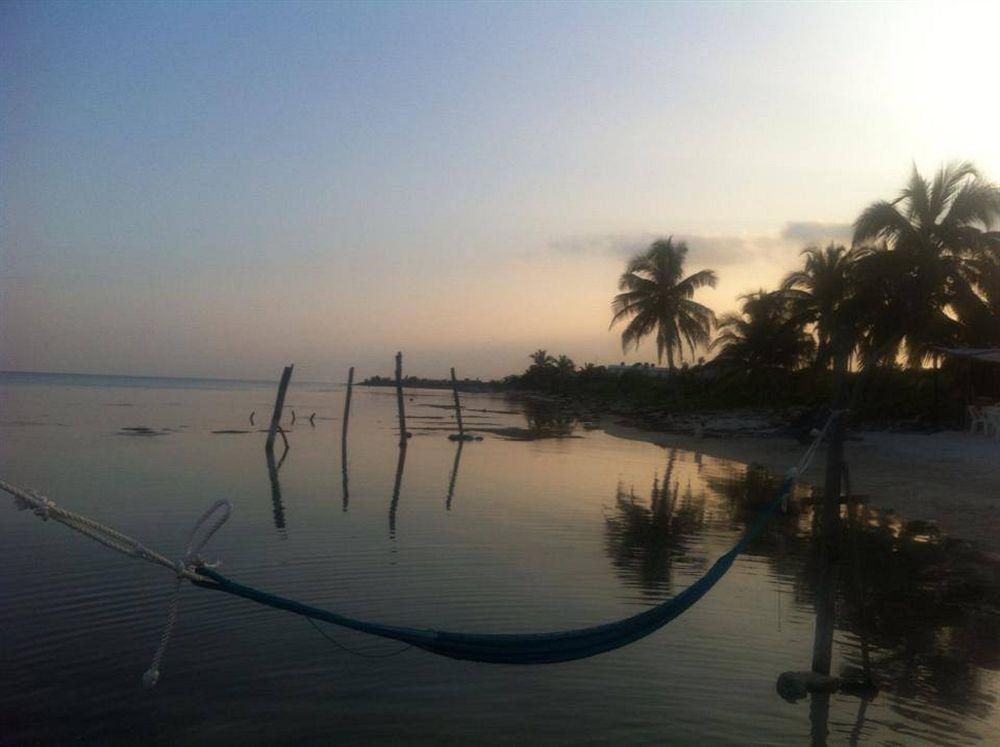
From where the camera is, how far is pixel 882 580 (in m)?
7.76

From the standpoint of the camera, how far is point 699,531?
10.4 metres

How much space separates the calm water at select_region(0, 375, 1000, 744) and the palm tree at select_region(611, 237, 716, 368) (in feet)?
72.5

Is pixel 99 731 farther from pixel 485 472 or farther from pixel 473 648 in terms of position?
pixel 485 472

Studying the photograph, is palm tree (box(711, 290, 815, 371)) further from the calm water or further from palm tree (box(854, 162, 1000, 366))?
the calm water

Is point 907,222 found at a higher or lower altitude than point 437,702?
higher

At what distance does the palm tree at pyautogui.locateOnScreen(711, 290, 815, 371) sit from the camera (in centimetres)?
2672

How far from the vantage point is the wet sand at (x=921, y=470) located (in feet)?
33.7

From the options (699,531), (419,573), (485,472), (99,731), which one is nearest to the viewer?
(99,731)

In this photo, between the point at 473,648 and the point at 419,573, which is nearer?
the point at 473,648

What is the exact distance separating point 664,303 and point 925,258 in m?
15.5

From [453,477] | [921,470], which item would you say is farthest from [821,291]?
[453,477]

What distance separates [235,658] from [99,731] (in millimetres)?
1147

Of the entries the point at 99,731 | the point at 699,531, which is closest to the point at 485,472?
the point at 699,531

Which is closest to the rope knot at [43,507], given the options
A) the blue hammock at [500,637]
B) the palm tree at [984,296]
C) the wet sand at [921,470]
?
the blue hammock at [500,637]
